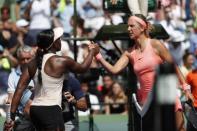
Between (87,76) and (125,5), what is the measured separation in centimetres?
383

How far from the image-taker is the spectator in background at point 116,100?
1354cm

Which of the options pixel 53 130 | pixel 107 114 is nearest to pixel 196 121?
pixel 53 130

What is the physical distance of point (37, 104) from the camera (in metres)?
8.14

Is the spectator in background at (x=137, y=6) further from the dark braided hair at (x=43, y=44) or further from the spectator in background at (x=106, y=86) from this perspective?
the spectator in background at (x=106, y=86)

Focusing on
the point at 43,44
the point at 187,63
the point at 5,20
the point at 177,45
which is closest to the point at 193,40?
the point at 177,45

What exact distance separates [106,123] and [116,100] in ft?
7.42

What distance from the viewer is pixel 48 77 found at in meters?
8.05

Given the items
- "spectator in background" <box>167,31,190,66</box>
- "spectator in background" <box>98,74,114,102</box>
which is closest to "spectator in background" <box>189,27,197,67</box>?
"spectator in background" <box>167,31,190,66</box>

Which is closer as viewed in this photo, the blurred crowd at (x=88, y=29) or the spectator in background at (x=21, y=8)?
the blurred crowd at (x=88, y=29)

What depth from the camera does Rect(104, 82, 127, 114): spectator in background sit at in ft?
44.4

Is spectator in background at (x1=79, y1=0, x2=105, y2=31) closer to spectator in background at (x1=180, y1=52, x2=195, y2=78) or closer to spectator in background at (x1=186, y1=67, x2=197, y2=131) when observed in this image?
spectator in background at (x1=180, y1=52, x2=195, y2=78)

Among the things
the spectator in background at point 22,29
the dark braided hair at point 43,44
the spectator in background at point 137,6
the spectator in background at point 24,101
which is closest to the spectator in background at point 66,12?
the spectator in background at point 22,29

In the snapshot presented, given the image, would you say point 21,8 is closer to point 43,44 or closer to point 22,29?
point 22,29

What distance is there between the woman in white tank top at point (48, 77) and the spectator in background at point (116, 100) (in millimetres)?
5246
